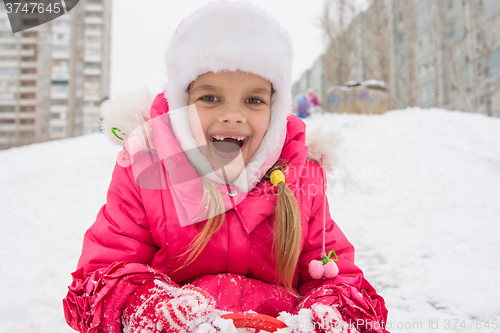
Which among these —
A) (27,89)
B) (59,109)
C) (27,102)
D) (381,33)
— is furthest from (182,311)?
(27,89)

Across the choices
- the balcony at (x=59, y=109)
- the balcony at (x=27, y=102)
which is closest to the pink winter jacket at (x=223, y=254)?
the balcony at (x=59, y=109)

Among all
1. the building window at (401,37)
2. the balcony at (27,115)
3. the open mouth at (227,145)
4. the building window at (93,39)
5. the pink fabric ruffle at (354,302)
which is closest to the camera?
the pink fabric ruffle at (354,302)

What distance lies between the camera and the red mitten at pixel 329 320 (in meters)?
0.86

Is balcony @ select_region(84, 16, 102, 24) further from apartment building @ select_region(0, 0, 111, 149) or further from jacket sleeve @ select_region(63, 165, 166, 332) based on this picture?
jacket sleeve @ select_region(63, 165, 166, 332)

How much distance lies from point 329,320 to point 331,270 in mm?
230

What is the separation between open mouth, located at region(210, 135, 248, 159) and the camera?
3.75ft

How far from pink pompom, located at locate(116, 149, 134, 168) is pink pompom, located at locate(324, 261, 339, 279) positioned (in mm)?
825

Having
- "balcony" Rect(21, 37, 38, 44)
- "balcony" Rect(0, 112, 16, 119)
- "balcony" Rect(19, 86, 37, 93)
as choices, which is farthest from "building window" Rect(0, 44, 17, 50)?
"balcony" Rect(0, 112, 16, 119)

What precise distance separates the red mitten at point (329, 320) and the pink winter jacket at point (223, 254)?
7cm

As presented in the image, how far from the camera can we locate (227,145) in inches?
45.4

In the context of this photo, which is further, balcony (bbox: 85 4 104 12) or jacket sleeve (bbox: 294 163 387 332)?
balcony (bbox: 85 4 104 12)

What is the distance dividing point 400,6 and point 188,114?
15.1 meters

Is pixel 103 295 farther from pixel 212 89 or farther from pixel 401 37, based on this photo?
pixel 401 37

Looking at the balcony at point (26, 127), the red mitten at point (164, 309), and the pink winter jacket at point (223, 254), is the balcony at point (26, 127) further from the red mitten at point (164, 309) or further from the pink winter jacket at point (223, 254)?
the red mitten at point (164, 309)
